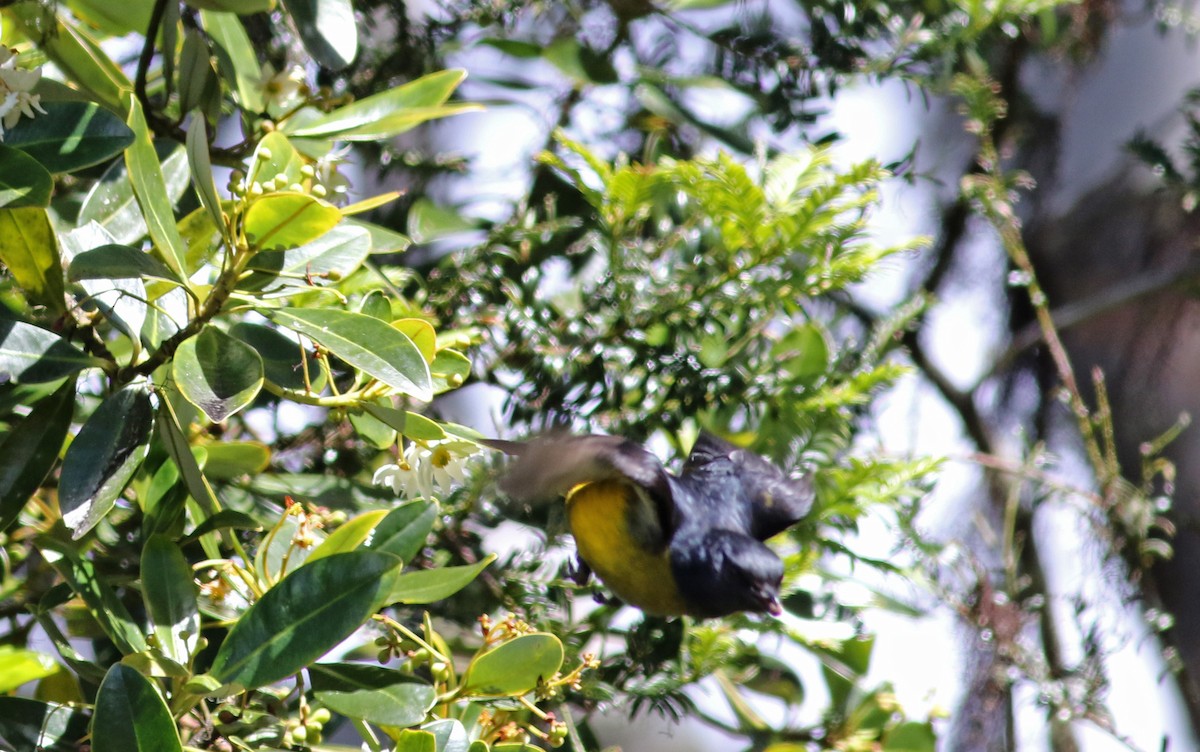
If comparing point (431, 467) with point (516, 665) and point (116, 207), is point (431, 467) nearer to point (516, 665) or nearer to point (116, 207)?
point (516, 665)

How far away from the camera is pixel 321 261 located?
793 millimetres

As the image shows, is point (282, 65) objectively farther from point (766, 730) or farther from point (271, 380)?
point (766, 730)

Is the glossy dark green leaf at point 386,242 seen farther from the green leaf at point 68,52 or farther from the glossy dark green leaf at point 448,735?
the glossy dark green leaf at point 448,735

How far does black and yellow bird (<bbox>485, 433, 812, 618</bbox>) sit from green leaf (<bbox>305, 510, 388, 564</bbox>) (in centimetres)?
16

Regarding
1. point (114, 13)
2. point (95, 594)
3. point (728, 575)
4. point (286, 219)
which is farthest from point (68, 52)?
point (728, 575)

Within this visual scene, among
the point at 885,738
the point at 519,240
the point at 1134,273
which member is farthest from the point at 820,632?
the point at 1134,273

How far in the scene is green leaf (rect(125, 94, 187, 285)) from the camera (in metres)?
0.69

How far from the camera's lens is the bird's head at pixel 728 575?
0.93 metres

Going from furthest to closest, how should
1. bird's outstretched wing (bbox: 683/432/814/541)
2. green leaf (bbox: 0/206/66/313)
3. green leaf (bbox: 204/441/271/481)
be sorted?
bird's outstretched wing (bbox: 683/432/814/541) → green leaf (bbox: 204/441/271/481) → green leaf (bbox: 0/206/66/313)

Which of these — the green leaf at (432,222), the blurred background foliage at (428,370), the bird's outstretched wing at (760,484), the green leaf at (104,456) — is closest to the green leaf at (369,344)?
the blurred background foliage at (428,370)

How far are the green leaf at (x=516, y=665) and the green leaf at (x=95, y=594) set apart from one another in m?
0.22

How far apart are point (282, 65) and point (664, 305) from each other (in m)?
0.47

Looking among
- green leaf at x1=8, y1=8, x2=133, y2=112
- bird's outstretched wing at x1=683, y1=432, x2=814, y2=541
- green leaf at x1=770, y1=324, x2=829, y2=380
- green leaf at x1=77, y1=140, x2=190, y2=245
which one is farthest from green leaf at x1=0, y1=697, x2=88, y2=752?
green leaf at x1=770, y1=324, x2=829, y2=380

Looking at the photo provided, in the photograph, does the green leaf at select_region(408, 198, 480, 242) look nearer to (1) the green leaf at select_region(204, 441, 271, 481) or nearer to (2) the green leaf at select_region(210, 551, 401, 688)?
(1) the green leaf at select_region(204, 441, 271, 481)
